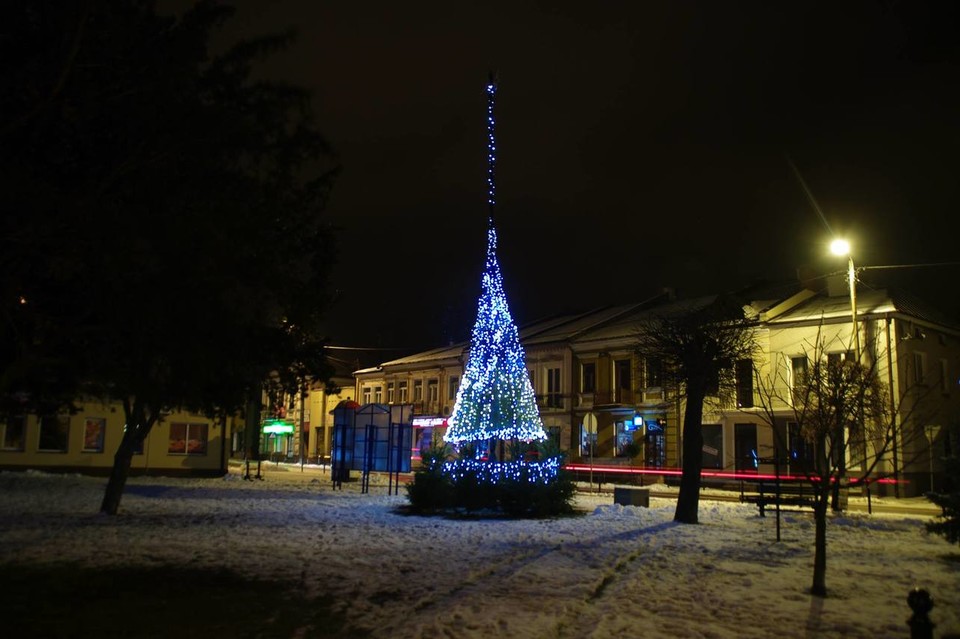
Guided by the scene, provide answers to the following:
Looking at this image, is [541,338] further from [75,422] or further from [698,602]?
[698,602]

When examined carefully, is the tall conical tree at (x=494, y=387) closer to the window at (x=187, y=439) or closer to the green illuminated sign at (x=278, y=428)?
the window at (x=187, y=439)

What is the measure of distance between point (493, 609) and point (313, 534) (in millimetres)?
7103

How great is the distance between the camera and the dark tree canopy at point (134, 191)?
9.38 metres

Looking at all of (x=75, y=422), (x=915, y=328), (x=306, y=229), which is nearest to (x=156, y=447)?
(x=75, y=422)

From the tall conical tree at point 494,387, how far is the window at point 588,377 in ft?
85.2

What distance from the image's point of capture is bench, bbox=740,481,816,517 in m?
18.8

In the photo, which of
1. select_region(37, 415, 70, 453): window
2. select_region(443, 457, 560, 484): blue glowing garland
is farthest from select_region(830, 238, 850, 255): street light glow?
select_region(37, 415, 70, 453): window

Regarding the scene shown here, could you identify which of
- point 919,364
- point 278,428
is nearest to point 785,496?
point 919,364

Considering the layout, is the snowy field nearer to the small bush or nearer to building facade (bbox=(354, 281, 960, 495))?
the small bush

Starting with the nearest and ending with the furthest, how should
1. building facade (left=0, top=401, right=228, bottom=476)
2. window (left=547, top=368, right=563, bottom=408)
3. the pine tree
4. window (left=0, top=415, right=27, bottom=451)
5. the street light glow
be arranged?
the pine tree < the street light glow < window (left=0, top=415, right=27, bottom=451) < building facade (left=0, top=401, right=228, bottom=476) < window (left=547, top=368, right=563, bottom=408)

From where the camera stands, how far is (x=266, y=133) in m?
11.5

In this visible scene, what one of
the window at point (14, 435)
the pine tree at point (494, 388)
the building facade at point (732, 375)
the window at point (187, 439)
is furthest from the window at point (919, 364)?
the window at point (14, 435)

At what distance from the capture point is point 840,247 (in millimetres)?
24422

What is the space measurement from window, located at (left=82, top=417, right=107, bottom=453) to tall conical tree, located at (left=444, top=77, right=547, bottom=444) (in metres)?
22.5
